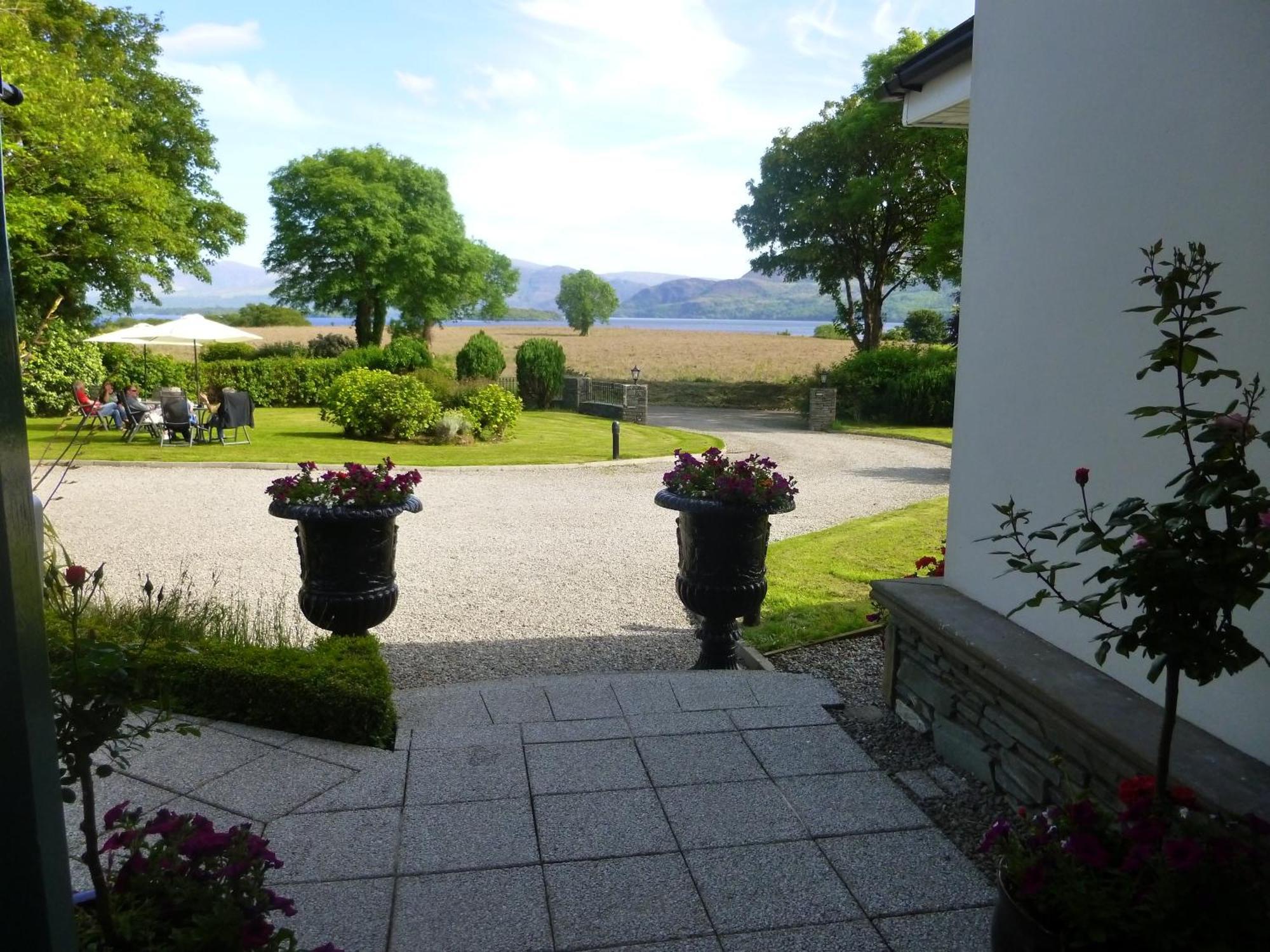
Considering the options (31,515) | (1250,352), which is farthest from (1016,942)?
(31,515)

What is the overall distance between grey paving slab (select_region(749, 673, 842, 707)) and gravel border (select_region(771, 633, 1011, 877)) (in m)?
0.10

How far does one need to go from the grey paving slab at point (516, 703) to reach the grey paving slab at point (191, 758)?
107 cm

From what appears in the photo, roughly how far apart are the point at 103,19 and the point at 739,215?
18.6 meters

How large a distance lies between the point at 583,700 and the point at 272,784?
1624 mm

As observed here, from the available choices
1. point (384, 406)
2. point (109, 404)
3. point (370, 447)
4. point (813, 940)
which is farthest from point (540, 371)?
point (813, 940)

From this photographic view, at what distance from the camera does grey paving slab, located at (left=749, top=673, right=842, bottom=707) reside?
A: 470cm

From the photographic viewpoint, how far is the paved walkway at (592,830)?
2.74 metres

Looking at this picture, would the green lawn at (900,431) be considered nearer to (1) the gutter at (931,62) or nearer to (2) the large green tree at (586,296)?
(1) the gutter at (931,62)

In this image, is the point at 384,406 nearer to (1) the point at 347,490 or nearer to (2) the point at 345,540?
(1) the point at 347,490

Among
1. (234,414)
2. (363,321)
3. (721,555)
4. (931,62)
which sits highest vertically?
(931,62)

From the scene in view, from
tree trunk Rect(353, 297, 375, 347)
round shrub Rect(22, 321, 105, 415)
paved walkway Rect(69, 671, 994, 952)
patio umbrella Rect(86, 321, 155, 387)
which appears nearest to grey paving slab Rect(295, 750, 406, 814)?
paved walkway Rect(69, 671, 994, 952)

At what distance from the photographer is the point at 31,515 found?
1151mm

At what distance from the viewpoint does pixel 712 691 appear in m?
4.89

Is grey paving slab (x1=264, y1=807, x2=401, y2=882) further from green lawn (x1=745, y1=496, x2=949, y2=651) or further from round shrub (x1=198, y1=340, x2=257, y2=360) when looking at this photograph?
round shrub (x1=198, y1=340, x2=257, y2=360)
